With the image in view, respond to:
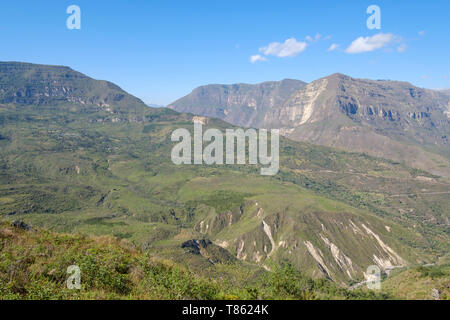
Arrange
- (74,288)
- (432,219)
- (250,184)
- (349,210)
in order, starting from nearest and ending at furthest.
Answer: (74,288), (349,210), (432,219), (250,184)

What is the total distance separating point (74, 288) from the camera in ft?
43.6

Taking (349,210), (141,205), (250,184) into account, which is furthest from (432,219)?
(141,205)

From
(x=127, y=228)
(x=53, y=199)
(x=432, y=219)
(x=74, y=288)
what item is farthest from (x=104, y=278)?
(x=432, y=219)

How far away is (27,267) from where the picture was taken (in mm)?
15102

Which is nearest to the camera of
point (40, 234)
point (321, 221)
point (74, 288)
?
point (74, 288)

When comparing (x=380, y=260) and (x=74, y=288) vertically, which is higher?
(x=74, y=288)

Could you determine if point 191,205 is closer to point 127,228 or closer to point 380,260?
point 127,228

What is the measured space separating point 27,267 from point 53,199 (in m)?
159

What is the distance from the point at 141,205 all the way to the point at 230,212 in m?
52.9
